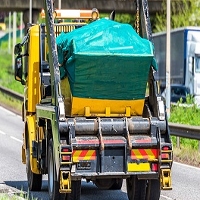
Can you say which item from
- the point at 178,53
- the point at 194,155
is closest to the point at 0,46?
the point at 178,53

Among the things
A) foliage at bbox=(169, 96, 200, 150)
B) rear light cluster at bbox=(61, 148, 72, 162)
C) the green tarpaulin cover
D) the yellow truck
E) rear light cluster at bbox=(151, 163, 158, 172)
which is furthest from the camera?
foliage at bbox=(169, 96, 200, 150)

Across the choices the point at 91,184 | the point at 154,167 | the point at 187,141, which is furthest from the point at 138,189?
the point at 187,141

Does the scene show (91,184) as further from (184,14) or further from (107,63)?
(184,14)

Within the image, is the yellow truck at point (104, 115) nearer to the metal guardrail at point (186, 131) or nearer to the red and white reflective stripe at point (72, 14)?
the red and white reflective stripe at point (72, 14)

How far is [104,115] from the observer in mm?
12867

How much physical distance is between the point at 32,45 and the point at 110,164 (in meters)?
3.35

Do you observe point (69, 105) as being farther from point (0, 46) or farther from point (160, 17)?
point (0, 46)

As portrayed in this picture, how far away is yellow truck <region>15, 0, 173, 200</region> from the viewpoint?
12188mm

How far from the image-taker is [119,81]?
12.7 metres

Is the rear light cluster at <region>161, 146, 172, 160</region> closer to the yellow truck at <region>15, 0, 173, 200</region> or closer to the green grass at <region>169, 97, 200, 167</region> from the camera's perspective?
the yellow truck at <region>15, 0, 173, 200</region>

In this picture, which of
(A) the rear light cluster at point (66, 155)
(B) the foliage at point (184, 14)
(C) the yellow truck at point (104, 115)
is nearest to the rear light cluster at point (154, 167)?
(C) the yellow truck at point (104, 115)

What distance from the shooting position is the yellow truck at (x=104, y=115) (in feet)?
40.0

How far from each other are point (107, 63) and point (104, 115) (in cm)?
81

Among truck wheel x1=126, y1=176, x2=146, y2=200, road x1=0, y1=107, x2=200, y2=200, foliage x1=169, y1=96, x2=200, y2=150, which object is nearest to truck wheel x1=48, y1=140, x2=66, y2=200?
road x1=0, y1=107, x2=200, y2=200
